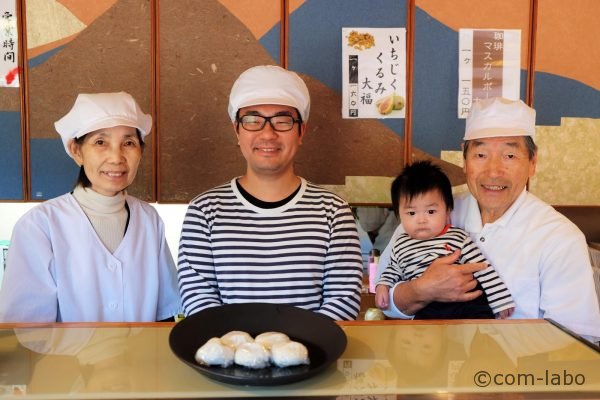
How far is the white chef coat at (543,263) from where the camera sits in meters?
1.56

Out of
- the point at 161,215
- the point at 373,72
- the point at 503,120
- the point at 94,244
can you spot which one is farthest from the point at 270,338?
the point at 373,72

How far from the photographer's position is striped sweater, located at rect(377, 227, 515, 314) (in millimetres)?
1672

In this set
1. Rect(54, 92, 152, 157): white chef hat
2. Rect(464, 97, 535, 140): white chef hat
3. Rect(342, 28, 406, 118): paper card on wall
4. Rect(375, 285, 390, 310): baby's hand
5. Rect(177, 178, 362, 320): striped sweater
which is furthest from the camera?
Rect(342, 28, 406, 118): paper card on wall

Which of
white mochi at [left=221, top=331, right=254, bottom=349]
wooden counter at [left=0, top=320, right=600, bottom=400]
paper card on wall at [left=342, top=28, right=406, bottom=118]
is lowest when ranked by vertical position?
wooden counter at [left=0, top=320, right=600, bottom=400]

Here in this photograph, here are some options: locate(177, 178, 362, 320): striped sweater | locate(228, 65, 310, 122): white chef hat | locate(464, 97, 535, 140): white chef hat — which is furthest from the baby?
locate(228, 65, 310, 122): white chef hat

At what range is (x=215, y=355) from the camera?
923 mm

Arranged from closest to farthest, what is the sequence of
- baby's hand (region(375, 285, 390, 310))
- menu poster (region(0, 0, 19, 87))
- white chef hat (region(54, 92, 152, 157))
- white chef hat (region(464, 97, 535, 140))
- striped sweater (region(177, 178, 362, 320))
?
striped sweater (region(177, 178, 362, 320))
white chef hat (region(54, 92, 152, 157))
white chef hat (region(464, 97, 535, 140))
baby's hand (region(375, 285, 390, 310))
menu poster (region(0, 0, 19, 87))

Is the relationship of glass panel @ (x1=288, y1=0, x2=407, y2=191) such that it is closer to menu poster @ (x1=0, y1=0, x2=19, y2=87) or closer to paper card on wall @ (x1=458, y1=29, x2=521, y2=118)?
paper card on wall @ (x1=458, y1=29, x2=521, y2=118)

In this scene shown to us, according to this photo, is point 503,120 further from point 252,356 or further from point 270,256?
point 252,356

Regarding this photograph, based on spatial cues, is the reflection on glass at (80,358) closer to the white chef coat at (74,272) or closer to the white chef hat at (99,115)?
the white chef coat at (74,272)

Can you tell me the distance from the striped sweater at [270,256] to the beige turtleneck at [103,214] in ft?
0.86

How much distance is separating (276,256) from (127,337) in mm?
544

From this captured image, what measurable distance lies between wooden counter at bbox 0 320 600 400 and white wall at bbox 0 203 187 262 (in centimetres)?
167

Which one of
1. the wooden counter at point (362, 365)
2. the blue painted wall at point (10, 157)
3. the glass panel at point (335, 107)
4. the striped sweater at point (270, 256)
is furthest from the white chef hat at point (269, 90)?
the blue painted wall at point (10, 157)
